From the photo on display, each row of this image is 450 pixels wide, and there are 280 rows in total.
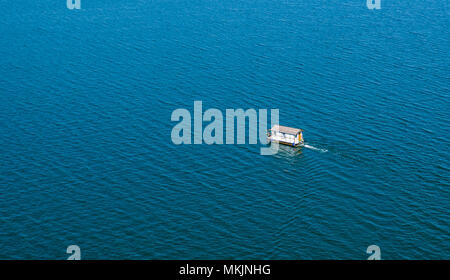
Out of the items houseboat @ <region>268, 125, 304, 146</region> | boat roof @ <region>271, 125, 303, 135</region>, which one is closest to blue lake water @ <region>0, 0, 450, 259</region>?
houseboat @ <region>268, 125, 304, 146</region>

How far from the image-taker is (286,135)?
499ft

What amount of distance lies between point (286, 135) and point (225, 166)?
18642mm

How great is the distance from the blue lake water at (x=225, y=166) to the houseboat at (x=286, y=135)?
222cm

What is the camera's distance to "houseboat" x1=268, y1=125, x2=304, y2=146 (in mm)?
151375

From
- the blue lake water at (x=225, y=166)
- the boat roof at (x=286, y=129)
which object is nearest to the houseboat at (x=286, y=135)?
the boat roof at (x=286, y=129)

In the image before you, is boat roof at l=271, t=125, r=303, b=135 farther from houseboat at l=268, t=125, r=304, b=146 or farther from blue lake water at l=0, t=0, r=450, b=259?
blue lake water at l=0, t=0, r=450, b=259

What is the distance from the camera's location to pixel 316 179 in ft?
456

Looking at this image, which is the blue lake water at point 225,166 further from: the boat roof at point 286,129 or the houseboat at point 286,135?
the boat roof at point 286,129

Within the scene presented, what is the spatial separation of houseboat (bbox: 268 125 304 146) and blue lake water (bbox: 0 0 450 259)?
2.22 meters

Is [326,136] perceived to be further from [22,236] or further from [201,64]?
[22,236]

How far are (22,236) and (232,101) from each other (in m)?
75.7

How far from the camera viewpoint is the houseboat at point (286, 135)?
5960 inches

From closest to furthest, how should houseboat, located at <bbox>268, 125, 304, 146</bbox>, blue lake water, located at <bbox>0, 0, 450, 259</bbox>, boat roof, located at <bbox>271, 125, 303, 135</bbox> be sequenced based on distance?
blue lake water, located at <bbox>0, 0, 450, 259</bbox>
houseboat, located at <bbox>268, 125, 304, 146</bbox>
boat roof, located at <bbox>271, 125, 303, 135</bbox>

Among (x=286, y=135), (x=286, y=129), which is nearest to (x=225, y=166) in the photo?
(x=286, y=135)
